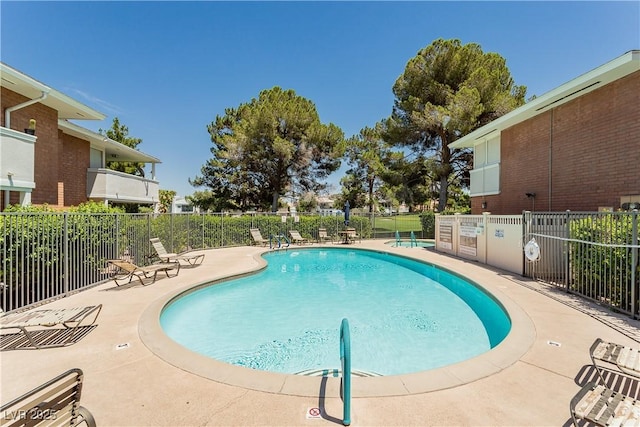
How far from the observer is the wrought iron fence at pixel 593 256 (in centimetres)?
512

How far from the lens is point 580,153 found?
9.66 meters

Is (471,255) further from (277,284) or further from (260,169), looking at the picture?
(260,169)

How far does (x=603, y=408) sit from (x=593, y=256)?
5.18m

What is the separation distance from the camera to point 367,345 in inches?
207

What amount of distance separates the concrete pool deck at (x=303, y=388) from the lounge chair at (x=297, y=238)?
499 inches

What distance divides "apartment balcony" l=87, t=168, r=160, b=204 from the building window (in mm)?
19134

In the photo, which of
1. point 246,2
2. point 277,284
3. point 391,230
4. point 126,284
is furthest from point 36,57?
point 391,230

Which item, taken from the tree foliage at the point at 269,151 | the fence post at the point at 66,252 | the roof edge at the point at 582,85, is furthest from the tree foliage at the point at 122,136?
the roof edge at the point at 582,85

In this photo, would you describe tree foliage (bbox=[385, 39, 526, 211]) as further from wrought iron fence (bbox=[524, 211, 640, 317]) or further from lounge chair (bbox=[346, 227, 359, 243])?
wrought iron fence (bbox=[524, 211, 640, 317])

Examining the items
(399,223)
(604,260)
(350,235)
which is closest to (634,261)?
(604,260)

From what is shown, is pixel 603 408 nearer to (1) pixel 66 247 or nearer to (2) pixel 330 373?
(2) pixel 330 373

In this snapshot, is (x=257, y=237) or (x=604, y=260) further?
(x=257, y=237)

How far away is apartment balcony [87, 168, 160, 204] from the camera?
547 inches

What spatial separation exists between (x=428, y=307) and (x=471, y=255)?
5598mm
